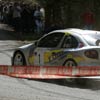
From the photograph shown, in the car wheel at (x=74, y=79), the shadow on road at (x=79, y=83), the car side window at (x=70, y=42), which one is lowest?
the shadow on road at (x=79, y=83)

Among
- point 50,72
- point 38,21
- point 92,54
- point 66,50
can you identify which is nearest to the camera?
point 92,54

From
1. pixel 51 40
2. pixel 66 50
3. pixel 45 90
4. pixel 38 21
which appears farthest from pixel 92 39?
pixel 38 21

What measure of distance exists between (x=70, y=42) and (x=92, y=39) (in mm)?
659

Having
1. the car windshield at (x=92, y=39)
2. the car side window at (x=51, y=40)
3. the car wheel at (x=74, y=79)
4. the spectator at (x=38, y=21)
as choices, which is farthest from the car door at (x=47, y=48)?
the spectator at (x=38, y=21)

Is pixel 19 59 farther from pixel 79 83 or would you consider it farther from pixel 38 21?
pixel 38 21

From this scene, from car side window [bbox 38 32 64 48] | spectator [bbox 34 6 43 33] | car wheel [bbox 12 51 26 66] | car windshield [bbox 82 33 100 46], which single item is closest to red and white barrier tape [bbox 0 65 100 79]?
car windshield [bbox 82 33 100 46]

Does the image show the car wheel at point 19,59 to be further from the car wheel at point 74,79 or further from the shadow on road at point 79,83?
the car wheel at point 74,79

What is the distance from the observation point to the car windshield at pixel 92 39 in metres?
13.5

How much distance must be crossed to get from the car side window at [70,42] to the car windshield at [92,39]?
0.31 metres

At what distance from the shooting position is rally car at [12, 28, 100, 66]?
43.4ft

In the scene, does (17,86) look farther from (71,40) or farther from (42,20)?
(42,20)

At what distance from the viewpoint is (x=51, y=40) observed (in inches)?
570

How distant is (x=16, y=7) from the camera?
3562 cm

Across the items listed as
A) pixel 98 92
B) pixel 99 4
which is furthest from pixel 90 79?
pixel 99 4
